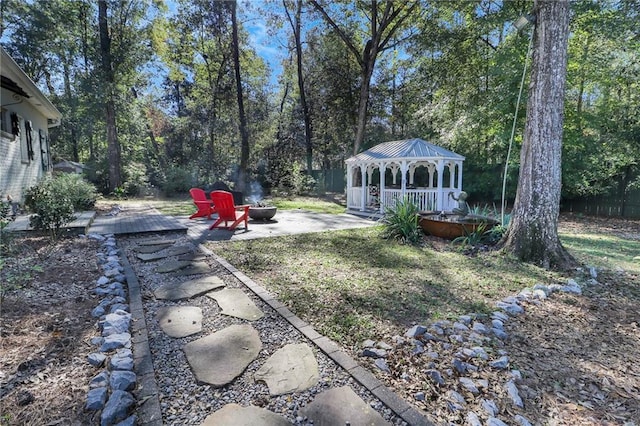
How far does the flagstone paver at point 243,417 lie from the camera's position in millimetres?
1671

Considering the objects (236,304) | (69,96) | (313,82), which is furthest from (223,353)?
(313,82)

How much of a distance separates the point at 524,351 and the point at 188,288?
10.6 ft

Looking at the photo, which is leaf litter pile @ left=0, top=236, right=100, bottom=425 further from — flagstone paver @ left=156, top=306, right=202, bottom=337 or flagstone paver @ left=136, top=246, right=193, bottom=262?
flagstone paver @ left=136, top=246, right=193, bottom=262

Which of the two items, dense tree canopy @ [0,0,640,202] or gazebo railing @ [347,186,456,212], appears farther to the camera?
dense tree canopy @ [0,0,640,202]

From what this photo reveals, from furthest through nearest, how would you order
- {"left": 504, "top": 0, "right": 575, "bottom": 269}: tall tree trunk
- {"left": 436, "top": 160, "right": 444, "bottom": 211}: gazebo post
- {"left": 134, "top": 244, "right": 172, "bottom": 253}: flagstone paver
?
{"left": 436, "top": 160, "right": 444, "bottom": 211}: gazebo post → {"left": 134, "top": 244, "right": 172, "bottom": 253}: flagstone paver → {"left": 504, "top": 0, "right": 575, "bottom": 269}: tall tree trunk

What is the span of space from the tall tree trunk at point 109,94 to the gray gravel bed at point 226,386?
49.4 feet

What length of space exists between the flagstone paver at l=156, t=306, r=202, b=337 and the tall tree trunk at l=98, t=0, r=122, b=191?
15.2 m

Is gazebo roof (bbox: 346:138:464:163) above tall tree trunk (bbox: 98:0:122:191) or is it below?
below

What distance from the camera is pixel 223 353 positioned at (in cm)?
232

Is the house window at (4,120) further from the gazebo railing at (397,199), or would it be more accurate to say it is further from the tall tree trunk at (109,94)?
the gazebo railing at (397,199)

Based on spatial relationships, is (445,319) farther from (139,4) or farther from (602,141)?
(139,4)

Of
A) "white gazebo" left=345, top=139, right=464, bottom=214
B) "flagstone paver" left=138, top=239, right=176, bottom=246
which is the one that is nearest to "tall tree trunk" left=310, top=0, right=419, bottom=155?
"white gazebo" left=345, top=139, right=464, bottom=214

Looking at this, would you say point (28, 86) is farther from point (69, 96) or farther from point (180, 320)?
point (69, 96)

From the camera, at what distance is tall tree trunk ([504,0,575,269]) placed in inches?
184
